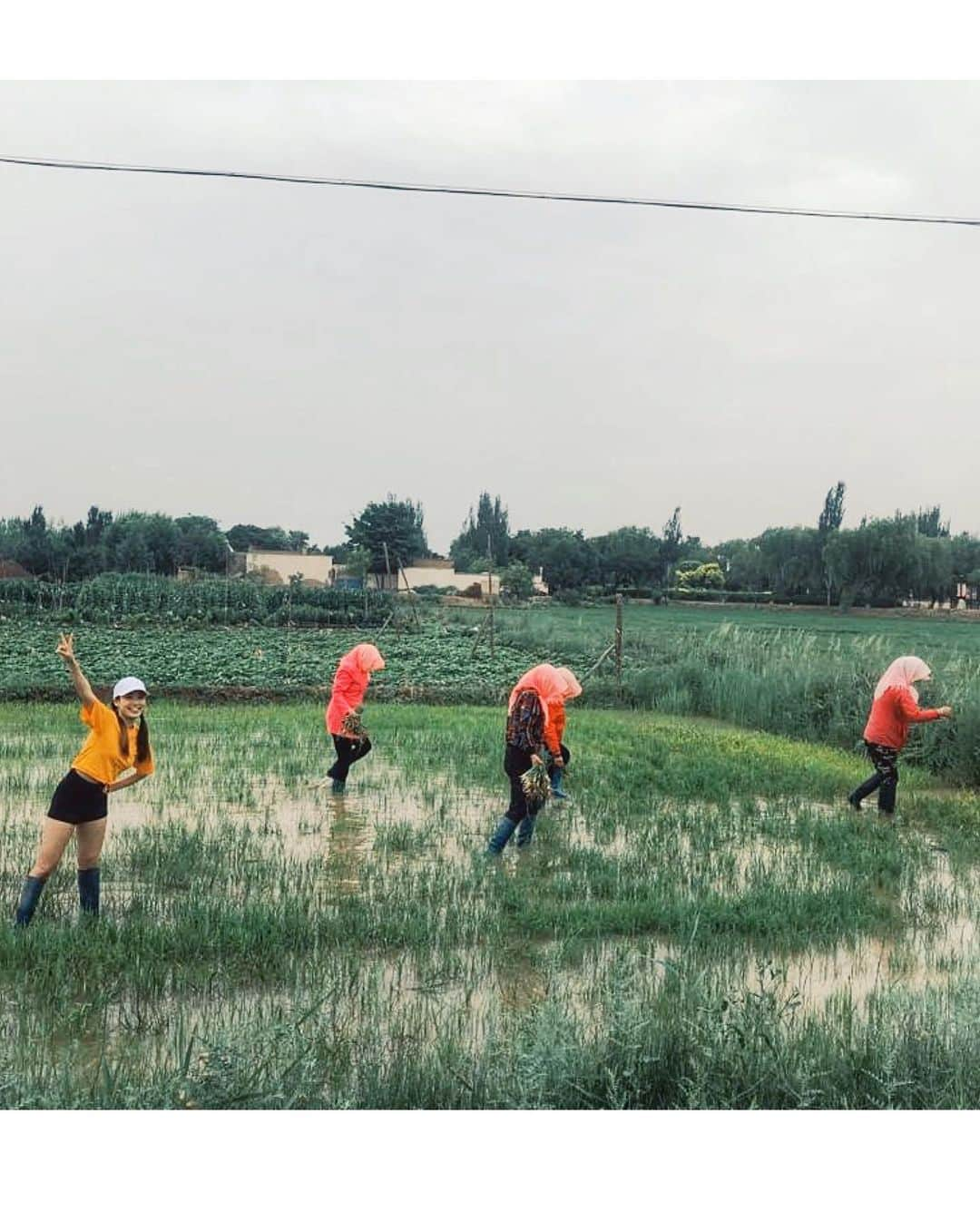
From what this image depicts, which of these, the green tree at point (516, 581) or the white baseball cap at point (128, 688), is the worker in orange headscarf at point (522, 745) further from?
the green tree at point (516, 581)

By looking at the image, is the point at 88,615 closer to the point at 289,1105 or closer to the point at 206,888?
the point at 206,888

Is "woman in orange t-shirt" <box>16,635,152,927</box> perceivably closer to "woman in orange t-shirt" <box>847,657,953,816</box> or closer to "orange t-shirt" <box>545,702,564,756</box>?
"orange t-shirt" <box>545,702,564,756</box>

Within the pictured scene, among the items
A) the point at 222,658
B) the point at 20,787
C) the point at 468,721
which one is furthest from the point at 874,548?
the point at 20,787

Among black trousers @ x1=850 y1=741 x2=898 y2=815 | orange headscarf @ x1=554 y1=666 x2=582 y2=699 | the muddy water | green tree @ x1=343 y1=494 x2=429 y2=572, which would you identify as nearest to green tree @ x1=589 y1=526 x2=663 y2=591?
green tree @ x1=343 y1=494 x2=429 y2=572

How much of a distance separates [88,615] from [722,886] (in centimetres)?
1629

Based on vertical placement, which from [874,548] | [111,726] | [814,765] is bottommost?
[814,765]

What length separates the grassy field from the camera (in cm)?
408

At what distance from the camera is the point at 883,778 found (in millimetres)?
9500

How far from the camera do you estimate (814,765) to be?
1216 cm

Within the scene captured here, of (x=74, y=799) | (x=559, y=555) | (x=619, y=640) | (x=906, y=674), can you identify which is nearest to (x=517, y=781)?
(x=74, y=799)

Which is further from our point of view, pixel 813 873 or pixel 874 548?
pixel 874 548

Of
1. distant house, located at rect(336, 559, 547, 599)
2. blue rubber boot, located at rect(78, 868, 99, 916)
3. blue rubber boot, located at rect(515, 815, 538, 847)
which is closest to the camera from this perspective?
blue rubber boot, located at rect(78, 868, 99, 916)

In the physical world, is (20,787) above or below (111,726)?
below

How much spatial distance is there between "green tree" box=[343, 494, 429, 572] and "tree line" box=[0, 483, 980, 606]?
2cm
